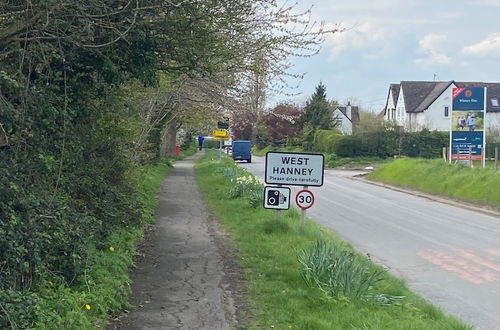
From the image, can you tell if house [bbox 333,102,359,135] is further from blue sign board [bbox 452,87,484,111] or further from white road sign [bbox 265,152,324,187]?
white road sign [bbox 265,152,324,187]

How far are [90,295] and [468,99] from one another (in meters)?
30.5

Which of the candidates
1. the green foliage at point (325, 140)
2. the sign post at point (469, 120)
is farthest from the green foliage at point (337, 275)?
the green foliage at point (325, 140)

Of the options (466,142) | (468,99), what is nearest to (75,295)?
(468,99)

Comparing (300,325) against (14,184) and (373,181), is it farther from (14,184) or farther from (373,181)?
(373,181)

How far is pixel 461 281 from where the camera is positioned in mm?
11352

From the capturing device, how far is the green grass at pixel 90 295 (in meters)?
6.26

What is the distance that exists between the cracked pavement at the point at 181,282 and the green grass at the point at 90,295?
0.66 feet

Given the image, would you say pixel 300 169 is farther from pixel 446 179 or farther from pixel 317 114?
pixel 317 114

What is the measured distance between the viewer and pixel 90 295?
286 inches

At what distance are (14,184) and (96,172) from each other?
457 centimetres

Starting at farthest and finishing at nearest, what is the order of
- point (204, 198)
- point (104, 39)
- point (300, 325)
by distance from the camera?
point (204, 198), point (104, 39), point (300, 325)

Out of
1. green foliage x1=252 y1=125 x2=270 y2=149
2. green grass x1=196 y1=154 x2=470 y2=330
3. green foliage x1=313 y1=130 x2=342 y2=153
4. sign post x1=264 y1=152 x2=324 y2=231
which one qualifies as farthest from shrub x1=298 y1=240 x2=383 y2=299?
green foliage x1=252 y1=125 x2=270 y2=149

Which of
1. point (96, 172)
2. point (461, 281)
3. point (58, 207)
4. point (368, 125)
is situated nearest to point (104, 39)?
point (58, 207)

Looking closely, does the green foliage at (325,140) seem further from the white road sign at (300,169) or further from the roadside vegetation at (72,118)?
the roadside vegetation at (72,118)
